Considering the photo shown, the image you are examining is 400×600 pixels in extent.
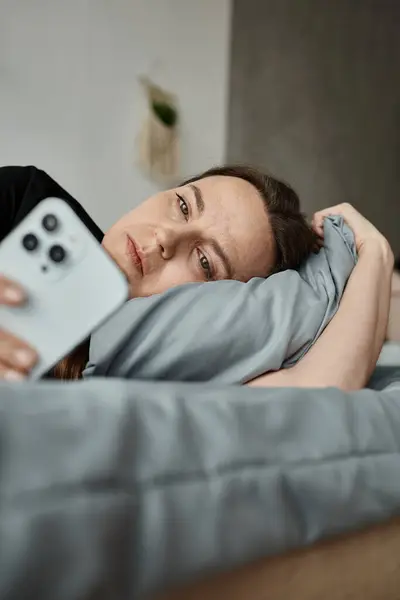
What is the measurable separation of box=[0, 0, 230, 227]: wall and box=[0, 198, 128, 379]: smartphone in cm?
130

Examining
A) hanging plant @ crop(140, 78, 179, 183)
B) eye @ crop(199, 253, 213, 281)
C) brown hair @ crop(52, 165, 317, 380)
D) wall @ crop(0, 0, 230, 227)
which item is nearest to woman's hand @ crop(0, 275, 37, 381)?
eye @ crop(199, 253, 213, 281)

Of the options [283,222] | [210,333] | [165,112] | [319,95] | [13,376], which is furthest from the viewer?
[319,95]

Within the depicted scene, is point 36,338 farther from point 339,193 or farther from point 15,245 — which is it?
point 339,193

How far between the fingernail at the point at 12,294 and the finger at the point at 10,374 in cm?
5

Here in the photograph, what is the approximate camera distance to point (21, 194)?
2.90 feet

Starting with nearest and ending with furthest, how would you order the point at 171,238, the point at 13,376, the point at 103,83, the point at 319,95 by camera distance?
the point at 13,376 → the point at 171,238 → the point at 103,83 → the point at 319,95

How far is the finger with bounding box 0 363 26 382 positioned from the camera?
43 cm

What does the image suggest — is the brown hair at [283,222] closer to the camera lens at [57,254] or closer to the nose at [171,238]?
the nose at [171,238]

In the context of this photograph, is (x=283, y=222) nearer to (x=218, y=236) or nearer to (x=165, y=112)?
(x=218, y=236)

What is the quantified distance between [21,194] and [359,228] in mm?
470

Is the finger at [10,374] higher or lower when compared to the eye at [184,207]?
lower

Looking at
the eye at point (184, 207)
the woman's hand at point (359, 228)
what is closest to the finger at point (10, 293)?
the eye at point (184, 207)

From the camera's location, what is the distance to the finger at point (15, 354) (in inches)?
17.3

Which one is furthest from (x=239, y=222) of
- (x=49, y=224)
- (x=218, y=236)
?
(x=49, y=224)
